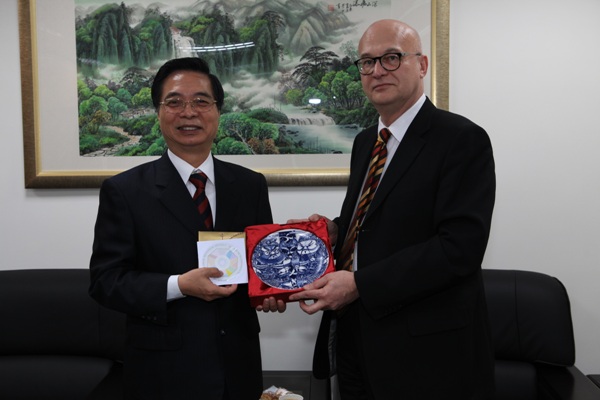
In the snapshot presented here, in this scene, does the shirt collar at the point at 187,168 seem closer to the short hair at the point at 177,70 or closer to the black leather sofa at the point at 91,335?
the short hair at the point at 177,70

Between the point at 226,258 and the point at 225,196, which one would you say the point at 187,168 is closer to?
the point at 225,196

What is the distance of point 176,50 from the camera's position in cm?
258

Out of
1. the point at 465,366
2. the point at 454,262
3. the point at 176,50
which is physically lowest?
the point at 465,366

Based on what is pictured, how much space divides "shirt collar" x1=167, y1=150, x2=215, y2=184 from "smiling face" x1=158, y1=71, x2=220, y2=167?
0.06 ft

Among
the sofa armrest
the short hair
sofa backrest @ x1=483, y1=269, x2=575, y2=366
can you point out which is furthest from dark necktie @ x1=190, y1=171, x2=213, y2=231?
the sofa armrest

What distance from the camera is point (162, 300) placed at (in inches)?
58.2

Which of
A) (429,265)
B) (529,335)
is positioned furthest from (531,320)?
(429,265)

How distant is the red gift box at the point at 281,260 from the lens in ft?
5.16

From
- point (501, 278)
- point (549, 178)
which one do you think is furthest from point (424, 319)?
point (549, 178)

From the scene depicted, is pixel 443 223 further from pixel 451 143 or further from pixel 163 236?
pixel 163 236

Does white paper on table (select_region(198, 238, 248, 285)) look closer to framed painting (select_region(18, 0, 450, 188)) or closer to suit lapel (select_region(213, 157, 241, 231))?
suit lapel (select_region(213, 157, 241, 231))

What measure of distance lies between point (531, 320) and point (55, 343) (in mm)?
2085

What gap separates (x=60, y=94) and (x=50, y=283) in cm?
90

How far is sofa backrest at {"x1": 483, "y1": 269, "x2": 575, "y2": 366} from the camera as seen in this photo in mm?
2271
